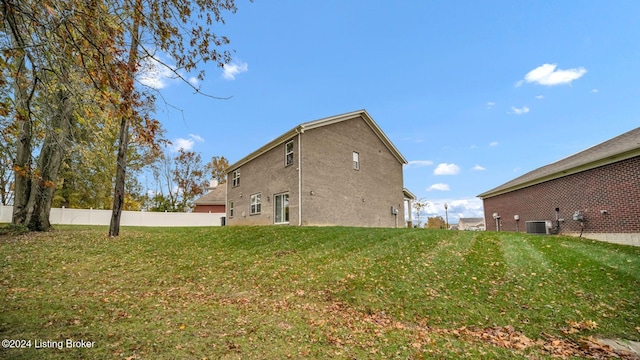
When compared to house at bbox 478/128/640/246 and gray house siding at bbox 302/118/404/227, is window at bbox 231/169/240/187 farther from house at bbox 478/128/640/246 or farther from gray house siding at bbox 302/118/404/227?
house at bbox 478/128/640/246

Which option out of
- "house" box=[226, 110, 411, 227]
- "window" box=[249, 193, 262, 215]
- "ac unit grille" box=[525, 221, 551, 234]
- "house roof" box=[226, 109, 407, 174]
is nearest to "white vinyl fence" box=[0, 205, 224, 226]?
"house roof" box=[226, 109, 407, 174]

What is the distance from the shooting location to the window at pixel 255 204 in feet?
61.8

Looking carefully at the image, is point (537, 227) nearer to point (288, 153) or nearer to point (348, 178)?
point (348, 178)

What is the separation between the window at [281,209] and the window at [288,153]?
6.00 feet

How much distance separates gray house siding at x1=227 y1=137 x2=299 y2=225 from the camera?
15664 mm

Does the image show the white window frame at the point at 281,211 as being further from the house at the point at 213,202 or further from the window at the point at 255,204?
the house at the point at 213,202

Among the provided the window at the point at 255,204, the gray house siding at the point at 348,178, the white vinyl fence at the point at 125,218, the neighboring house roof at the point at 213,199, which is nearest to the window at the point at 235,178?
the window at the point at 255,204

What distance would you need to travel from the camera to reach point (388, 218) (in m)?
19.8

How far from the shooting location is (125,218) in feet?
84.9

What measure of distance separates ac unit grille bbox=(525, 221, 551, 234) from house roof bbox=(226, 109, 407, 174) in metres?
8.38

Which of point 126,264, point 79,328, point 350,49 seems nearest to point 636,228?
point 350,49

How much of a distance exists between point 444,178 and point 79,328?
2756 cm

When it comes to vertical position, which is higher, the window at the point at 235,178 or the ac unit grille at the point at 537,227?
the window at the point at 235,178

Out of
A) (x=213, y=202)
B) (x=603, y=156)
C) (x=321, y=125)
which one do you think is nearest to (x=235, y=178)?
(x=321, y=125)
